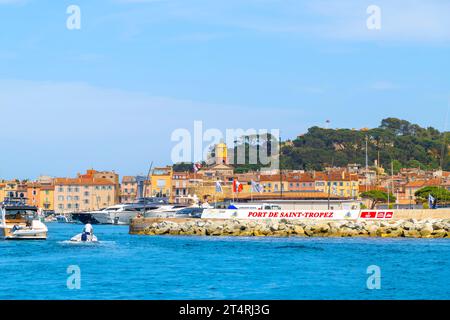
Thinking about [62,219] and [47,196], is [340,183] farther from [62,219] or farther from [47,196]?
[47,196]

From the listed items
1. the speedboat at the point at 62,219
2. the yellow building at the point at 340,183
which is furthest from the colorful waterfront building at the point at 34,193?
the yellow building at the point at 340,183

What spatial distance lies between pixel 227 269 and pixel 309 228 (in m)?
25.0

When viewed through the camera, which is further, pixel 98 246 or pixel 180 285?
pixel 98 246

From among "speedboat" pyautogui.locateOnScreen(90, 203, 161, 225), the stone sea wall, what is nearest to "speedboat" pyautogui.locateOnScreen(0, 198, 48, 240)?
the stone sea wall

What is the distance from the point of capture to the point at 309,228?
196ft

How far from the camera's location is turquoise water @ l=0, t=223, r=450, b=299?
93.4 ft

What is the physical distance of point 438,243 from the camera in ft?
168

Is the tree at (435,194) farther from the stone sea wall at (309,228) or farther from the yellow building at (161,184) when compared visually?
the yellow building at (161,184)

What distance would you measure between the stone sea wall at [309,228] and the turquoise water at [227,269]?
5795 millimetres

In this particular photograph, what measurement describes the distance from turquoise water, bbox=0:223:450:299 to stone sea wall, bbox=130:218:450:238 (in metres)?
5.79
